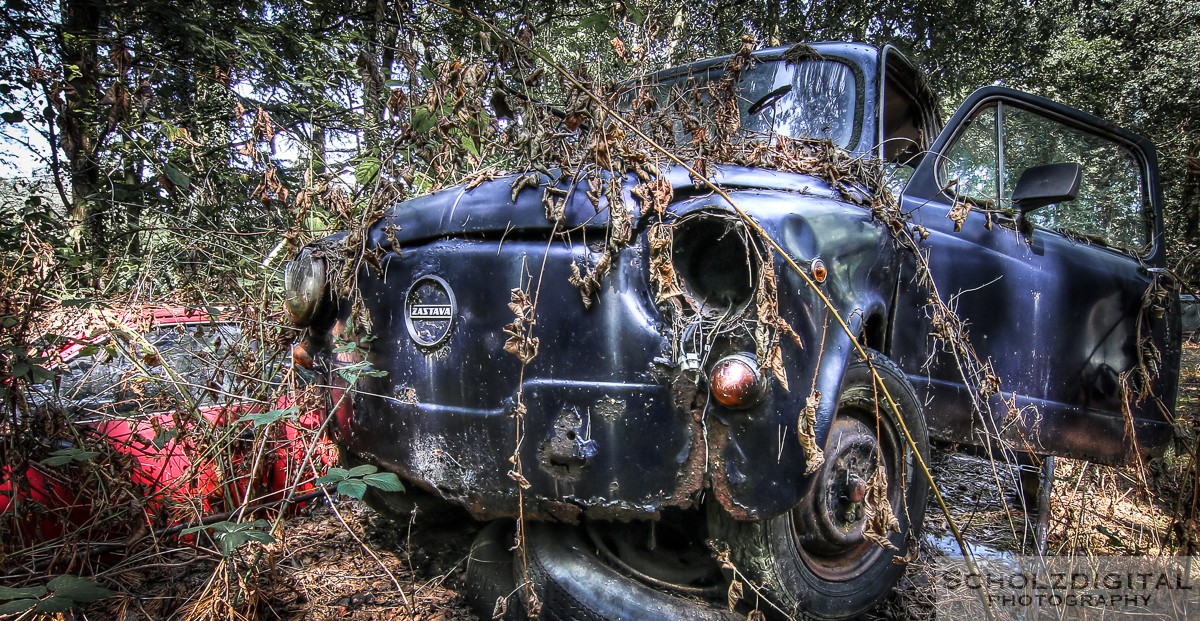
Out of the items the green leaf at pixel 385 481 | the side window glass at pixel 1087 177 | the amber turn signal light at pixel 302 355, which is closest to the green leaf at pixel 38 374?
the amber turn signal light at pixel 302 355

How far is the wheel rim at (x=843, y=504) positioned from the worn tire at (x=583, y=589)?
1.10ft

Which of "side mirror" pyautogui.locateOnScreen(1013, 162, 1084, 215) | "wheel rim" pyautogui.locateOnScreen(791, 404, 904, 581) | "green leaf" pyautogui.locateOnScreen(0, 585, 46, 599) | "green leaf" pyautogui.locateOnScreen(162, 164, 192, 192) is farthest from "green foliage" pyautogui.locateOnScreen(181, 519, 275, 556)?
"side mirror" pyautogui.locateOnScreen(1013, 162, 1084, 215)

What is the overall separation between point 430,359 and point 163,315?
1.86 metres

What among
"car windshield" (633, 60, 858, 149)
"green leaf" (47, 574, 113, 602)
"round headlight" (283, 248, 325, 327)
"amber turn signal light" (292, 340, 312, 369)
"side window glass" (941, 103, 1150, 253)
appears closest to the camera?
"green leaf" (47, 574, 113, 602)

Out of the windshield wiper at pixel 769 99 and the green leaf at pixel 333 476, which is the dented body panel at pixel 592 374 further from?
the windshield wiper at pixel 769 99

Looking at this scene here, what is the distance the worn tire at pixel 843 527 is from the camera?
1.85 meters

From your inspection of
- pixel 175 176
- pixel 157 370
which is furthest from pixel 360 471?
pixel 175 176

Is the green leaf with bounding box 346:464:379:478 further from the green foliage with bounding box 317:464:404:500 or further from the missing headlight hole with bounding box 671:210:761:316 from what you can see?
A: the missing headlight hole with bounding box 671:210:761:316

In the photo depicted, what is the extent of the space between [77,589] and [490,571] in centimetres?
117

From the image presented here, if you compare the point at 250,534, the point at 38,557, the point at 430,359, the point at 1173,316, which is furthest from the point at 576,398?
the point at 1173,316

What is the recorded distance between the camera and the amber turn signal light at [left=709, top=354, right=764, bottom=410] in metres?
1.70

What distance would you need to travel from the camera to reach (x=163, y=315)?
3.24 metres

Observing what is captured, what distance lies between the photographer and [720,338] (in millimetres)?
1771

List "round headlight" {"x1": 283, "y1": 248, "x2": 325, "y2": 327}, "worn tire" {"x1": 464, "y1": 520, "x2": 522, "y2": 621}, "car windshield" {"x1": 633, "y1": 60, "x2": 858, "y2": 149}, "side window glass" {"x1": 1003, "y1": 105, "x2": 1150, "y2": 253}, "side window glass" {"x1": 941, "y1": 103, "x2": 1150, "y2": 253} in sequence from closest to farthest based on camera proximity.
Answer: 1. "worn tire" {"x1": 464, "y1": 520, "x2": 522, "y2": 621}
2. "round headlight" {"x1": 283, "y1": 248, "x2": 325, "y2": 327}
3. "car windshield" {"x1": 633, "y1": 60, "x2": 858, "y2": 149}
4. "side window glass" {"x1": 941, "y1": 103, "x2": 1150, "y2": 253}
5. "side window glass" {"x1": 1003, "y1": 105, "x2": 1150, "y2": 253}
